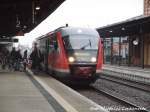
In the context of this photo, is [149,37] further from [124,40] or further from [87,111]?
[87,111]

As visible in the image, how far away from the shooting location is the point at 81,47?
22719 millimetres

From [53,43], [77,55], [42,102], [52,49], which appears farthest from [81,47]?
[42,102]

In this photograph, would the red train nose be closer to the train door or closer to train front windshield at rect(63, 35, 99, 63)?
train front windshield at rect(63, 35, 99, 63)

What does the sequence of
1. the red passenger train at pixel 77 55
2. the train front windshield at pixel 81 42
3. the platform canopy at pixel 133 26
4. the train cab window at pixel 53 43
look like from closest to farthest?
the red passenger train at pixel 77 55
the train front windshield at pixel 81 42
the train cab window at pixel 53 43
the platform canopy at pixel 133 26

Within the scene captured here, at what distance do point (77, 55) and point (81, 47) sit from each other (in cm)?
53

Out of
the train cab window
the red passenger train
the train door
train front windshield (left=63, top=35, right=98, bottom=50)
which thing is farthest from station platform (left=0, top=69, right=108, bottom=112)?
the train door

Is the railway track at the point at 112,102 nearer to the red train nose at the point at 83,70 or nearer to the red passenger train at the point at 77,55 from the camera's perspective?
the red passenger train at the point at 77,55

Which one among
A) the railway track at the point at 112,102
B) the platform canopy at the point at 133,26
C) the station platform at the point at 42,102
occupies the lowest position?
the railway track at the point at 112,102

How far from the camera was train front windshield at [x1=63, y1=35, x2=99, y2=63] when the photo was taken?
22406 mm

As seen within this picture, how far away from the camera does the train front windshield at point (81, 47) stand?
2241 cm

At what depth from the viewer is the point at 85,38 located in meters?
23.4

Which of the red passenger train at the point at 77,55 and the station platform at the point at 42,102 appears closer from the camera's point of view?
the station platform at the point at 42,102

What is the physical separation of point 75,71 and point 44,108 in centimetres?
974

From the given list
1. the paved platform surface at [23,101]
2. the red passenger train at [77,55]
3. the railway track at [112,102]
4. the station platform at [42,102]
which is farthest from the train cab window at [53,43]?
the station platform at [42,102]
